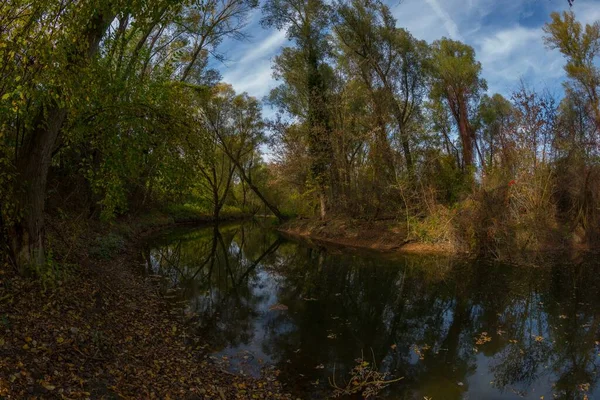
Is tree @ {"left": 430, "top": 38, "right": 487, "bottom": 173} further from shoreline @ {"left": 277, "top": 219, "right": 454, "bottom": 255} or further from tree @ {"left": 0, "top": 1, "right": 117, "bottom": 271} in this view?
tree @ {"left": 0, "top": 1, "right": 117, "bottom": 271}

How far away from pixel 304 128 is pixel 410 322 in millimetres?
21999

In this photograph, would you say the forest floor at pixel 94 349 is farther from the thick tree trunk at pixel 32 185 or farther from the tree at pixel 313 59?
the tree at pixel 313 59

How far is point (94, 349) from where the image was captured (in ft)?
19.6

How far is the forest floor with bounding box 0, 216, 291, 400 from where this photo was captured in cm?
479

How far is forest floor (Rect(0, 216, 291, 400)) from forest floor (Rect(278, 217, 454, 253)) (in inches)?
620

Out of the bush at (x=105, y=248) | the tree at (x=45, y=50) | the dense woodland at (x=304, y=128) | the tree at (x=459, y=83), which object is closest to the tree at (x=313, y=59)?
the dense woodland at (x=304, y=128)

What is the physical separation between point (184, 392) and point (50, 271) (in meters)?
4.01

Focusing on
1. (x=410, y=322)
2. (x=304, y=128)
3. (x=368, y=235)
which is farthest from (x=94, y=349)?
(x=304, y=128)

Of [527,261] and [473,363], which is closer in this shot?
[473,363]

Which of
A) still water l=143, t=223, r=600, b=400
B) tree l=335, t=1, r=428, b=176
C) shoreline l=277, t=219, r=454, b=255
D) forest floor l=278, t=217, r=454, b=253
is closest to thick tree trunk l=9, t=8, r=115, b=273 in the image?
still water l=143, t=223, r=600, b=400

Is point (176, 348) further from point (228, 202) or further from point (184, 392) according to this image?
point (228, 202)

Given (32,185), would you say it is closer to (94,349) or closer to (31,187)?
(31,187)

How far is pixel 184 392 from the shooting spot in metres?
5.53

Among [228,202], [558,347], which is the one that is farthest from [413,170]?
[228,202]
